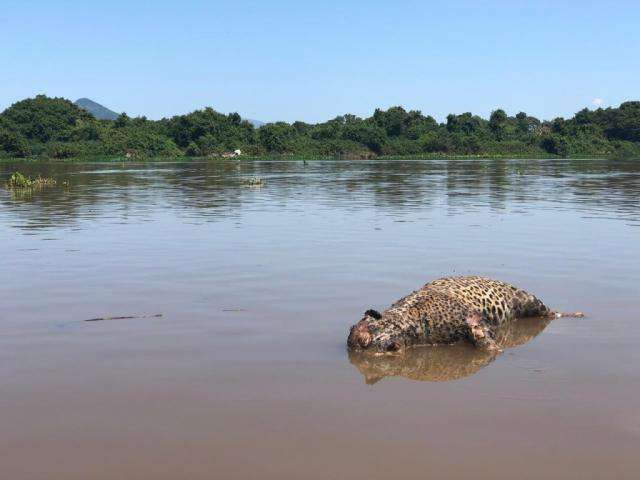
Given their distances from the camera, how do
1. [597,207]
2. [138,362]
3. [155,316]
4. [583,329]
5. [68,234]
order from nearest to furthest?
[138,362] → [583,329] → [155,316] → [68,234] → [597,207]

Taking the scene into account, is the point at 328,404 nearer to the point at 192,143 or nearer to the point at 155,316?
the point at 155,316

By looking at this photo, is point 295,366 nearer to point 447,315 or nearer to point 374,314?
point 374,314

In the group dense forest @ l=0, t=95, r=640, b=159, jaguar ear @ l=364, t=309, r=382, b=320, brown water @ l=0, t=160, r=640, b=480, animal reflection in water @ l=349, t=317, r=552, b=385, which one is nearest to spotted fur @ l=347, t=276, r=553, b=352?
jaguar ear @ l=364, t=309, r=382, b=320

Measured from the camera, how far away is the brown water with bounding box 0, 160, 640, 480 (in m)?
5.41

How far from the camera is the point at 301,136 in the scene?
130125mm

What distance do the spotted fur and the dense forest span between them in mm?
101220

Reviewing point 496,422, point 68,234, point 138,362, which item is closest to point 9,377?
point 138,362

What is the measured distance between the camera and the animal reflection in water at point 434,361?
7430mm

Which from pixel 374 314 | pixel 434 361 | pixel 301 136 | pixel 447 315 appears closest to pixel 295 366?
pixel 374 314

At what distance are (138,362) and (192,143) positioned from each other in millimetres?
111637

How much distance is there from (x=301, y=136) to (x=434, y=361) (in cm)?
12385

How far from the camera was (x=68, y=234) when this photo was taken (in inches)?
707

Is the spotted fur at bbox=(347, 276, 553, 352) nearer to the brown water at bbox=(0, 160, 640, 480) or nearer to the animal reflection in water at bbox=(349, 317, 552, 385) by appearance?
the animal reflection in water at bbox=(349, 317, 552, 385)

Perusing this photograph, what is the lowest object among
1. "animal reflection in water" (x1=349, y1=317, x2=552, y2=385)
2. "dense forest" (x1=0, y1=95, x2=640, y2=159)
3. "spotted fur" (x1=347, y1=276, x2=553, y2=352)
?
"animal reflection in water" (x1=349, y1=317, x2=552, y2=385)
